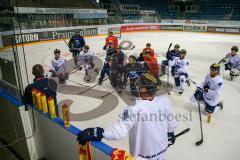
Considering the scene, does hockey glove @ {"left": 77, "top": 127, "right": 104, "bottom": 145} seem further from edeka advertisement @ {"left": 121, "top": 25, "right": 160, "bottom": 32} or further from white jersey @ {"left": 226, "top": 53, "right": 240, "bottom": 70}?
edeka advertisement @ {"left": 121, "top": 25, "right": 160, "bottom": 32}

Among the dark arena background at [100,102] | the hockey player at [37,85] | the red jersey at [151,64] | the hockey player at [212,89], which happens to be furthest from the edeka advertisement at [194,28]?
the hockey player at [37,85]

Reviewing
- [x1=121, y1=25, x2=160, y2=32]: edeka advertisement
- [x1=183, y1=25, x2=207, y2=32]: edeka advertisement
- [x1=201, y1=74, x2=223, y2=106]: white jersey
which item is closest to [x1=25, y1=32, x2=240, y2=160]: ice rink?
[x1=201, y1=74, x2=223, y2=106]: white jersey

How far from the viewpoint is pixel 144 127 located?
2115mm

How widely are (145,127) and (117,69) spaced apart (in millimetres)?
4574

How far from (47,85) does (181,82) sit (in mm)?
4150

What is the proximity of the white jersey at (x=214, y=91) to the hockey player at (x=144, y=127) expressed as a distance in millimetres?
2825

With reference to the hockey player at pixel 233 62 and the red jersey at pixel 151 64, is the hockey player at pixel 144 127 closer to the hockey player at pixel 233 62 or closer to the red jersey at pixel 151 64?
the red jersey at pixel 151 64

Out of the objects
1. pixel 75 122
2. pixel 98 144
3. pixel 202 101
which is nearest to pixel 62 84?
pixel 75 122

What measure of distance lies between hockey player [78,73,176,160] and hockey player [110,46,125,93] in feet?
13.7

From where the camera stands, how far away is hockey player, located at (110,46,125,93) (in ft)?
21.4

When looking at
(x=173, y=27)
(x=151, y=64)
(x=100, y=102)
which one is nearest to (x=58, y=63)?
(x=100, y=102)

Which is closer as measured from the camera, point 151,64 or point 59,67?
point 151,64

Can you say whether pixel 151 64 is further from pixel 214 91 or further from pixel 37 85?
pixel 37 85

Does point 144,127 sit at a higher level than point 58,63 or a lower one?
higher
